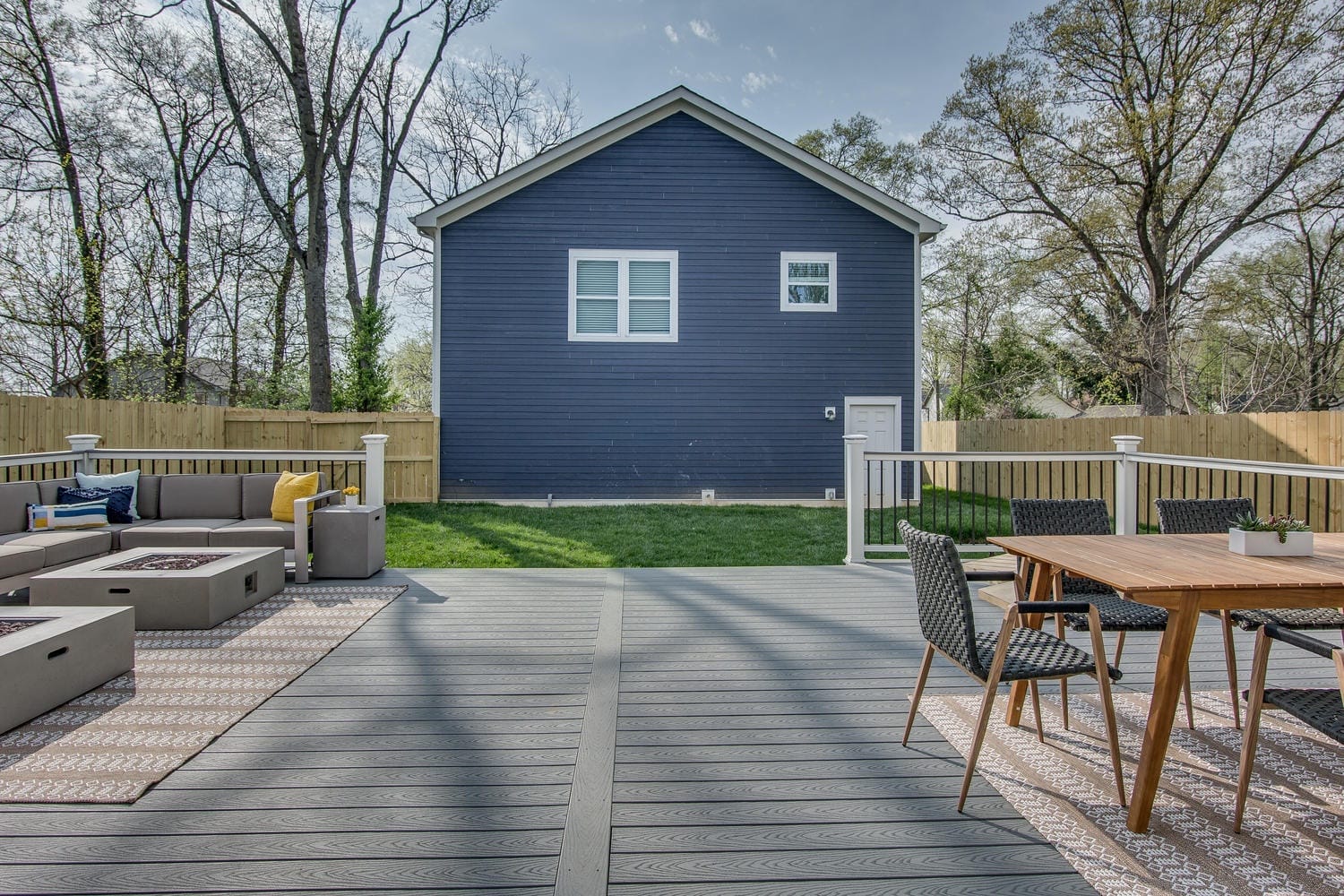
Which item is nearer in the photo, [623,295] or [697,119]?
[623,295]

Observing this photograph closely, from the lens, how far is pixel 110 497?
5852mm

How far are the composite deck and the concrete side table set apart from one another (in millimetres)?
1784

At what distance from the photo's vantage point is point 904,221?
10.6 m

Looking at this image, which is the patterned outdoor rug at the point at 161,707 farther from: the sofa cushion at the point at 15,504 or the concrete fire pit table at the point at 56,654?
the sofa cushion at the point at 15,504

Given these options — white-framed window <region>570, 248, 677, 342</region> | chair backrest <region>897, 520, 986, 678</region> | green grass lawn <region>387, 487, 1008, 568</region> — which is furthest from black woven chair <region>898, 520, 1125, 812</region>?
white-framed window <region>570, 248, 677, 342</region>

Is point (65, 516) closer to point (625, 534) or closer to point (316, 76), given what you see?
point (625, 534)

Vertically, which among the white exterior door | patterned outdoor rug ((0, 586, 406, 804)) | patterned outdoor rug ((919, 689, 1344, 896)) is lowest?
patterned outdoor rug ((919, 689, 1344, 896))

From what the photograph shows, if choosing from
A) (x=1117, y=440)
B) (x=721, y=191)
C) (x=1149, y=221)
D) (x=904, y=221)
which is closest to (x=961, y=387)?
(x=1149, y=221)

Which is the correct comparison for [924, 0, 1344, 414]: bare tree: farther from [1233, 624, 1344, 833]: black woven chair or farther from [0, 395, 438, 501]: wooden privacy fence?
[0, 395, 438, 501]: wooden privacy fence

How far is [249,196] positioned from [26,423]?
1045 centimetres

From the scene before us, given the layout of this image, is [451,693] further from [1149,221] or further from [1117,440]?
[1149,221]

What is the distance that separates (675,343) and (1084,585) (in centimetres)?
756

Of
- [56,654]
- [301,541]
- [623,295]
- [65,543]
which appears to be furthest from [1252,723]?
[623,295]

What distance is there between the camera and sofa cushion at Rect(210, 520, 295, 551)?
5520 mm
